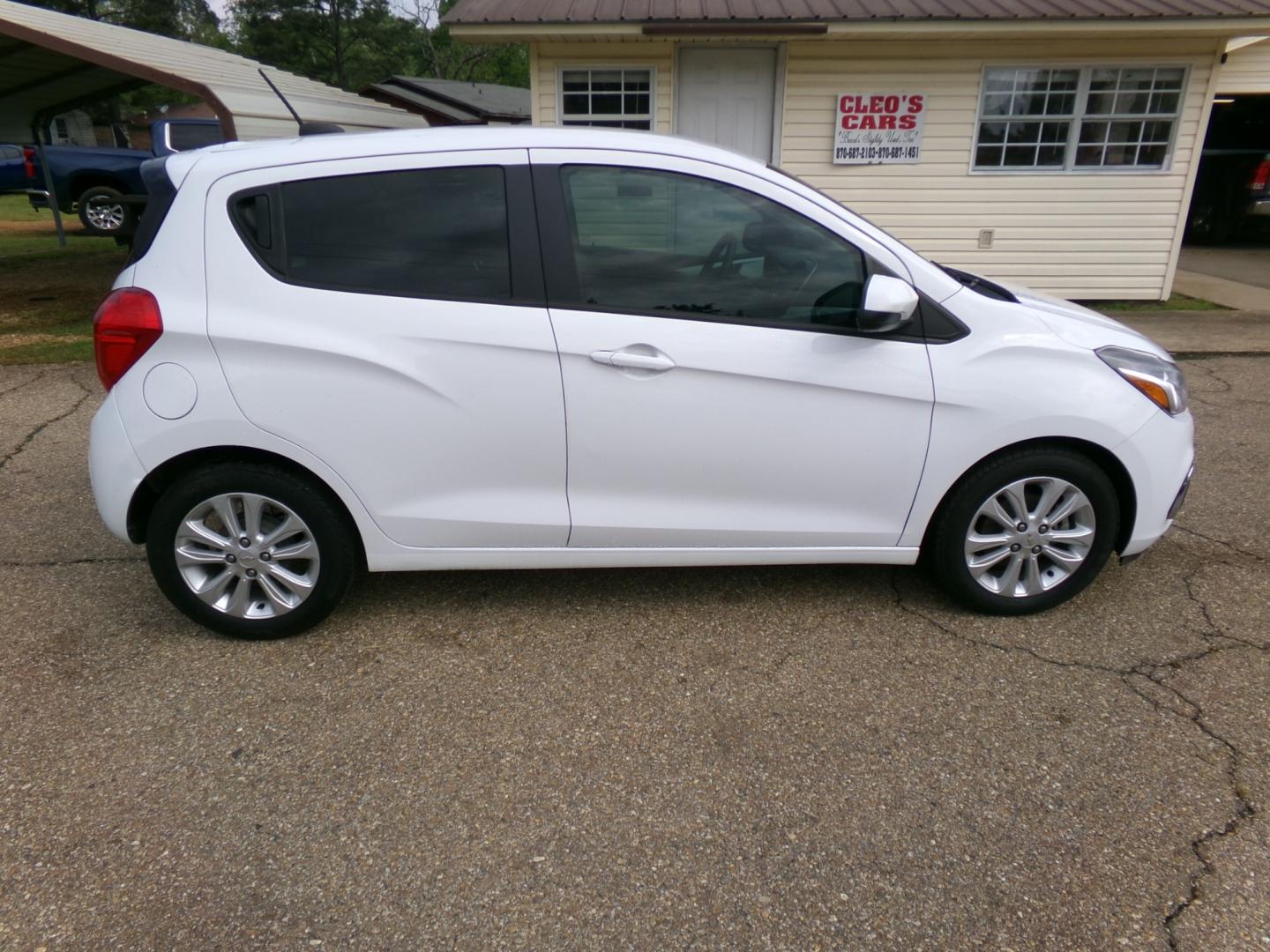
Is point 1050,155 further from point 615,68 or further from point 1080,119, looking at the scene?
point 615,68

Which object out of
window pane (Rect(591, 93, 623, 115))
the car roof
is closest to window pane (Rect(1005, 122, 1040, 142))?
window pane (Rect(591, 93, 623, 115))

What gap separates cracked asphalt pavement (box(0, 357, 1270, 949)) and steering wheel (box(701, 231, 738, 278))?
1.36 m

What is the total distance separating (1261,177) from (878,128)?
922 cm

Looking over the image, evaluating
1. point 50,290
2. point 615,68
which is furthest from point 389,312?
point 50,290

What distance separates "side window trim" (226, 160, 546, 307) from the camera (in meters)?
3.03

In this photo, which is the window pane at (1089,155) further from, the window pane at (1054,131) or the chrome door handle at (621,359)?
the chrome door handle at (621,359)

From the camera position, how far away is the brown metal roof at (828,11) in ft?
27.3

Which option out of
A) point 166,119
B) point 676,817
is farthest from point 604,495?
point 166,119

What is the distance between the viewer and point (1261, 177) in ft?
47.2

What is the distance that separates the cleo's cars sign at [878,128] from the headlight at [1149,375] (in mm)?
6704

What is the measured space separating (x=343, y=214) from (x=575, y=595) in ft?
5.68

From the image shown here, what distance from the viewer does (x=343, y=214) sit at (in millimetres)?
3053

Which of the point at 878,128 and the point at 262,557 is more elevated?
the point at 878,128

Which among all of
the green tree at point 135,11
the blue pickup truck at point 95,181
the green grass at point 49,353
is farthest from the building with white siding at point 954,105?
the green tree at point 135,11
